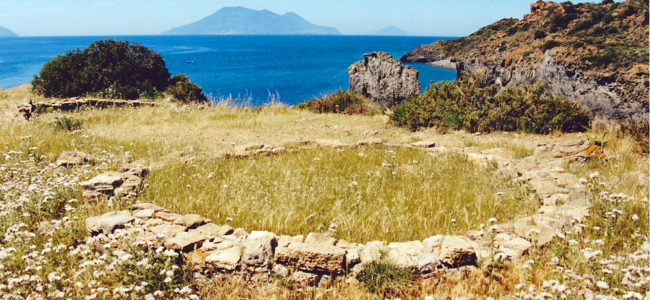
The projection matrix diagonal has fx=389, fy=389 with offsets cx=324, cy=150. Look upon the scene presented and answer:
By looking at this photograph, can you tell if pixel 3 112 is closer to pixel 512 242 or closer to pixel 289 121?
pixel 289 121

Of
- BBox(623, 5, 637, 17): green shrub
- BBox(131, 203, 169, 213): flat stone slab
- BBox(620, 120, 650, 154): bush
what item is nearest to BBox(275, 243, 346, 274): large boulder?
BBox(131, 203, 169, 213): flat stone slab

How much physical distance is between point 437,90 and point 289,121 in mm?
5218

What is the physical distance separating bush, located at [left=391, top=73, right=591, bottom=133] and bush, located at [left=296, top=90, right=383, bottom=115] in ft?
18.4

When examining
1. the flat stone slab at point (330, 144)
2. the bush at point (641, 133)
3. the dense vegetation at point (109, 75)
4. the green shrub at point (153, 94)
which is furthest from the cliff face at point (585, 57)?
the dense vegetation at point (109, 75)

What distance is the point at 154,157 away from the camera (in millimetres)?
7738

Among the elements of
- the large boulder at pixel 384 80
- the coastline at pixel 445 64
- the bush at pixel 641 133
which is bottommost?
the bush at pixel 641 133

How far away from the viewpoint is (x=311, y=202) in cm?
490

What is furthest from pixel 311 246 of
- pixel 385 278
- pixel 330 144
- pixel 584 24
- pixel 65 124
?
pixel 584 24

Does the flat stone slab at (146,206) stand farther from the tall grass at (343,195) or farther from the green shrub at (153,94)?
the green shrub at (153,94)

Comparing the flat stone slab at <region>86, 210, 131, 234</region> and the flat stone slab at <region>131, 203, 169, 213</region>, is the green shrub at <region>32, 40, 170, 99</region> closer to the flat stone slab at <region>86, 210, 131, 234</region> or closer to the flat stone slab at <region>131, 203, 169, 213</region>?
the flat stone slab at <region>131, 203, 169, 213</region>

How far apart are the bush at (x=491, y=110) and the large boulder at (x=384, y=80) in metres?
8.44

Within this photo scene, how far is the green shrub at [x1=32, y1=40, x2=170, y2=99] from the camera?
18.8 m

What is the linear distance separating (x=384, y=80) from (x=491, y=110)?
37.0 ft

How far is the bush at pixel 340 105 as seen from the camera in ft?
60.3
